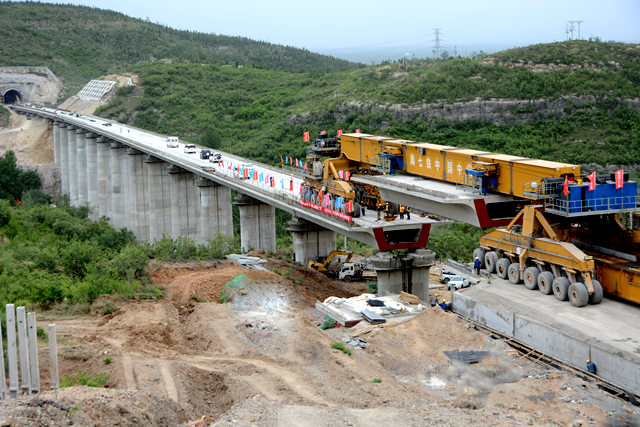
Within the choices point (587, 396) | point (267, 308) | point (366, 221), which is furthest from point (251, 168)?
point (587, 396)

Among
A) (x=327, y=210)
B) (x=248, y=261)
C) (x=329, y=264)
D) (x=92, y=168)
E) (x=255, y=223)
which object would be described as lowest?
(x=329, y=264)

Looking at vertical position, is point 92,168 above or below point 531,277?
below

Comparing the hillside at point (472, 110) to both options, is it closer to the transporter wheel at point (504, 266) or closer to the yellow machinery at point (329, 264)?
the yellow machinery at point (329, 264)

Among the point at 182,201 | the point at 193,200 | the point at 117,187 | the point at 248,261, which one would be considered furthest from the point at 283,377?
the point at 117,187

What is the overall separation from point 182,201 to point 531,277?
1996 inches

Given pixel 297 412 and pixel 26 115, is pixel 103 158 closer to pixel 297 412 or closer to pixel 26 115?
pixel 26 115

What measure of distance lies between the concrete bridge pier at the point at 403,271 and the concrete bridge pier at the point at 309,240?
11608mm

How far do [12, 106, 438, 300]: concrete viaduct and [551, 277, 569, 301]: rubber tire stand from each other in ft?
45.2

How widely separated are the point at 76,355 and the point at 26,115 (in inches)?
4455

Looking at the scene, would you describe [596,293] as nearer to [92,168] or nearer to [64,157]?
[92,168]

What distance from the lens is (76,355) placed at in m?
24.3

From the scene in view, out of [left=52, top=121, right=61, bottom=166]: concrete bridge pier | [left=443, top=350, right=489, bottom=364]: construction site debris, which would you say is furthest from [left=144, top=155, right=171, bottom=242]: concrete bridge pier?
[left=443, top=350, right=489, bottom=364]: construction site debris

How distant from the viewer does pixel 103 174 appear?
9356 centimetres

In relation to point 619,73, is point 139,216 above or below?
below
